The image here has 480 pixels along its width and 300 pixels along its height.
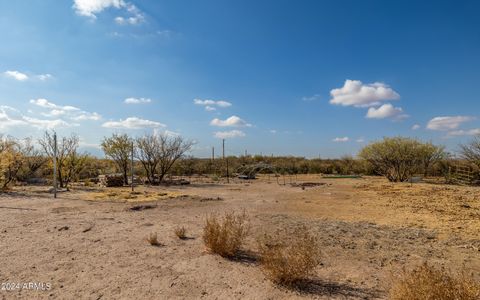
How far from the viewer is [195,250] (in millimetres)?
6527

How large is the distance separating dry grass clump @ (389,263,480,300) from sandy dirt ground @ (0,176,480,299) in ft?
2.60

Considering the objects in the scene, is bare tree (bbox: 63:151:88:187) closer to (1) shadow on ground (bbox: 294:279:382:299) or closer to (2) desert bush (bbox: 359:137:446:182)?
(1) shadow on ground (bbox: 294:279:382:299)

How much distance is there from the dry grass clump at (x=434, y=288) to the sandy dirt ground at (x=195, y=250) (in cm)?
79

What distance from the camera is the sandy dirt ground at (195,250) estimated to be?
182 inches

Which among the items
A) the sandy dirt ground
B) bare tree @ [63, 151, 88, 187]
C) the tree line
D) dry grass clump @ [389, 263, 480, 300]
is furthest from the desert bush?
dry grass clump @ [389, 263, 480, 300]

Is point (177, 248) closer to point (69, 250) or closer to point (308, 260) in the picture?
point (69, 250)

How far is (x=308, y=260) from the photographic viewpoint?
15.6 feet

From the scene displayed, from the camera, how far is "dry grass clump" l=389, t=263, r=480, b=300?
11.2 feet

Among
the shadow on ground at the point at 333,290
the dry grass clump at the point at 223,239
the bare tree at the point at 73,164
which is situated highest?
the bare tree at the point at 73,164

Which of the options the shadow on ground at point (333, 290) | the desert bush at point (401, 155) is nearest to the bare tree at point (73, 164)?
the shadow on ground at point (333, 290)

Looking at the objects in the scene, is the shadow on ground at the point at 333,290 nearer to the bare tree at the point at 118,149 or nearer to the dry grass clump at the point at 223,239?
the dry grass clump at the point at 223,239

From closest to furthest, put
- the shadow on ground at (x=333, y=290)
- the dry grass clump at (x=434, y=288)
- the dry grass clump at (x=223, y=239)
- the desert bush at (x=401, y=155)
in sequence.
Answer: the dry grass clump at (x=434, y=288), the shadow on ground at (x=333, y=290), the dry grass clump at (x=223, y=239), the desert bush at (x=401, y=155)

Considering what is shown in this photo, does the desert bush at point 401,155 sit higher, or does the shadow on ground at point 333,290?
the desert bush at point 401,155

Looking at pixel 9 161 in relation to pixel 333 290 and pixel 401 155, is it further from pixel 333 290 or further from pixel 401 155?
pixel 401 155
